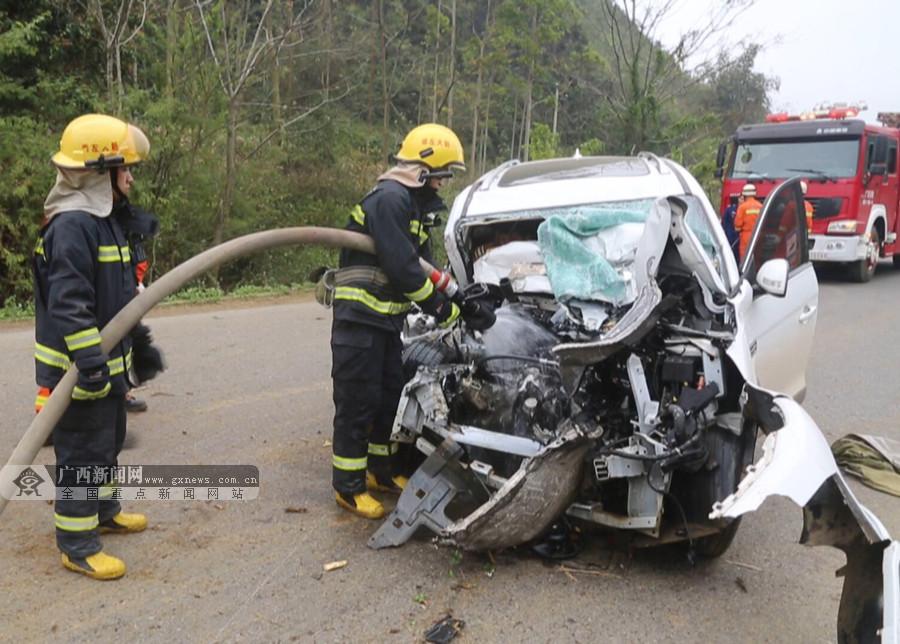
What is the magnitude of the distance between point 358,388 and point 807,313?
9.62 feet

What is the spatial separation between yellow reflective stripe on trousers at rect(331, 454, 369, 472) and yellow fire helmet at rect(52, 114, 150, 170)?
5.45 ft

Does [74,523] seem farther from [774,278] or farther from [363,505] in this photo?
[774,278]

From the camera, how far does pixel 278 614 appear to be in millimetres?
2953

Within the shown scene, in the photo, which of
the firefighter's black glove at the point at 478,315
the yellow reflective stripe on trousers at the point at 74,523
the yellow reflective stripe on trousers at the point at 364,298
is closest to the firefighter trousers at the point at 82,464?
the yellow reflective stripe on trousers at the point at 74,523

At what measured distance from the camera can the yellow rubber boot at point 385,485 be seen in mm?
4180

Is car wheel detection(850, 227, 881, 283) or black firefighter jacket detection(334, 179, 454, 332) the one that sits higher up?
black firefighter jacket detection(334, 179, 454, 332)

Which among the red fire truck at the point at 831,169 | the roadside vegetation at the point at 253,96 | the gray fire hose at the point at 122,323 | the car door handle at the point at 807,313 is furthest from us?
the red fire truck at the point at 831,169

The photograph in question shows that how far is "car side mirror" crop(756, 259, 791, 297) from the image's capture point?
12.6 feet

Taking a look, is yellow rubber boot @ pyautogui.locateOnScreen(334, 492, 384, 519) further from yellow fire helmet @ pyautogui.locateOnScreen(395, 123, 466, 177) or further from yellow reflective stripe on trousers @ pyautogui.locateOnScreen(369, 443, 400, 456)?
yellow fire helmet @ pyautogui.locateOnScreen(395, 123, 466, 177)

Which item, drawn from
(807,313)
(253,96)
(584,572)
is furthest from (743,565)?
(253,96)

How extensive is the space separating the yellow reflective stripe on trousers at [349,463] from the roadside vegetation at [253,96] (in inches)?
268

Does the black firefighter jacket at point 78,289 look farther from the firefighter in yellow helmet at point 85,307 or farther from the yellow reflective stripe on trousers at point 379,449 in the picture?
the yellow reflective stripe on trousers at point 379,449

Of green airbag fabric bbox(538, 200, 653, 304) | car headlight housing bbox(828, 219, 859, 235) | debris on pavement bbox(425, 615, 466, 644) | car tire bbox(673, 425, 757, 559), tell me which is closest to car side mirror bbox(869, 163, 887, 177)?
car headlight housing bbox(828, 219, 859, 235)

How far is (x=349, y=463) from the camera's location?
378 centimetres
